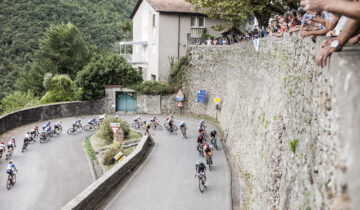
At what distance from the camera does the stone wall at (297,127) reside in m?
3.69

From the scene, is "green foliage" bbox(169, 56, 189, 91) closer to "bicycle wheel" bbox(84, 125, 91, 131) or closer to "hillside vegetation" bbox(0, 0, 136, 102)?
"bicycle wheel" bbox(84, 125, 91, 131)

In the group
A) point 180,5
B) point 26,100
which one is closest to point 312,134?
point 180,5

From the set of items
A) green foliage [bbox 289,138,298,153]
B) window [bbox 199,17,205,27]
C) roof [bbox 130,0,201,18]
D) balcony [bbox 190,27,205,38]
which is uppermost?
roof [bbox 130,0,201,18]

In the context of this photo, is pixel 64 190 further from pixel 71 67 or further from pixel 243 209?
pixel 71 67

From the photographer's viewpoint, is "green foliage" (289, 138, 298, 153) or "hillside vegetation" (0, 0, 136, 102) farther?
"hillside vegetation" (0, 0, 136, 102)

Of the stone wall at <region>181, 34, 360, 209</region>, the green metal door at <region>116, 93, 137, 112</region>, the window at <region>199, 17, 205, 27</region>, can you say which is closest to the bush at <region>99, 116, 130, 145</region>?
the stone wall at <region>181, 34, 360, 209</region>

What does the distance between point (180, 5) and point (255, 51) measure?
19.8m

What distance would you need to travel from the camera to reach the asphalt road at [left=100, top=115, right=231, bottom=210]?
13.0 meters

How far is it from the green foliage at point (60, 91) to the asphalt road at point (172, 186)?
19.3 m

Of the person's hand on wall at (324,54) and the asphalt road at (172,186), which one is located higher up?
the person's hand on wall at (324,54)

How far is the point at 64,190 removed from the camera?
16.7 m

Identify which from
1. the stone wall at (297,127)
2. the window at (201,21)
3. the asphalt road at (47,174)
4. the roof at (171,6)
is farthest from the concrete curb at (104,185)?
the window at (201,21)

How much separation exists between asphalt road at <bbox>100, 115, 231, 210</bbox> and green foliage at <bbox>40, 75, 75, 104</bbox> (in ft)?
63.4

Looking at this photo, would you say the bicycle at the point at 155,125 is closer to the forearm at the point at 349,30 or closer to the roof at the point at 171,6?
the roof at the point at 171,6
